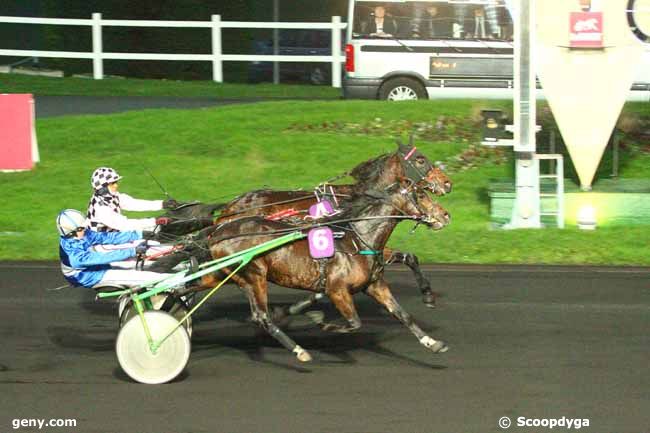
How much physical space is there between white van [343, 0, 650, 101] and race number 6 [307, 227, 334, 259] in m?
11.7

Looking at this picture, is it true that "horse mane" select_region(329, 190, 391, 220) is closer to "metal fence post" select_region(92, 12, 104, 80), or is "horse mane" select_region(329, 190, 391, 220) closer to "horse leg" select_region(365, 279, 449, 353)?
"horse leg" select_region(365, 279, 449, 353)

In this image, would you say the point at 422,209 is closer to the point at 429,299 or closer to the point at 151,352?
the point at 429,299

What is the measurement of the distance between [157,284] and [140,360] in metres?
0.56

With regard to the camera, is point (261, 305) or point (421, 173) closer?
point (261, 305)

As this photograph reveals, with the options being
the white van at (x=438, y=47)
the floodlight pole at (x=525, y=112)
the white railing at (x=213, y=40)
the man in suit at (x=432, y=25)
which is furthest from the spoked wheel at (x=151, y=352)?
the white railing at (x=213, y=40)

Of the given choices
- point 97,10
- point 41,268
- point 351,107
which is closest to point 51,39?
point 97,10

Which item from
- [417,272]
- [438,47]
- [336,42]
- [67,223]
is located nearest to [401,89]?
[438,47]

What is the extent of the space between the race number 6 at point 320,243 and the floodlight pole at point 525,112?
5471 millimetres

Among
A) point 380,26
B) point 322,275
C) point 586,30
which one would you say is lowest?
point 322,275

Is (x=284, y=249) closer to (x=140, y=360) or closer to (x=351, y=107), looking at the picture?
(x=140, y=360)

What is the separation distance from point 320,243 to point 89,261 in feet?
5.44

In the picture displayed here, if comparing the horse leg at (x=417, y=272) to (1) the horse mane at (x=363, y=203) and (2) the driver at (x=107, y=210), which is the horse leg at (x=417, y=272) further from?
(2) the driver at (x=107, y=210)

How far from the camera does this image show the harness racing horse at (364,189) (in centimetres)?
823

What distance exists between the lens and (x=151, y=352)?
283 inches
